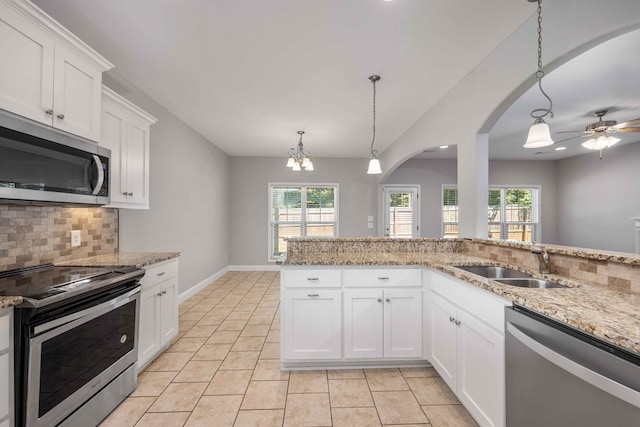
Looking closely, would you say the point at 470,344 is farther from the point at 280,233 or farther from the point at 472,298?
the point at 280,233

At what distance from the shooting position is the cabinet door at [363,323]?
2.15 m

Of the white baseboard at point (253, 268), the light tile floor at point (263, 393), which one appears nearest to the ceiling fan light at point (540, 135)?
the light tile floor at point (263, 393)

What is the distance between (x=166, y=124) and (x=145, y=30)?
169cm

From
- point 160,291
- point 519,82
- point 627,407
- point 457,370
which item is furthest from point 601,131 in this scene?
point 160,291

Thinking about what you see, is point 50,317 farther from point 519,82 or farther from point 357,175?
point 357,175

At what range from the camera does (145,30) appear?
6.51 feet

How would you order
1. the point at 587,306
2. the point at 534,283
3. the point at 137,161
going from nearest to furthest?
the point at 587,306, the point at 534,283, the point at 137,161

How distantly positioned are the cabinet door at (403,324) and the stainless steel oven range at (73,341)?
6.24 feet

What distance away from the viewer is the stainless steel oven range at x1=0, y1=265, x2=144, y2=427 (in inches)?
48.2

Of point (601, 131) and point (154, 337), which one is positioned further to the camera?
point (601, 131)

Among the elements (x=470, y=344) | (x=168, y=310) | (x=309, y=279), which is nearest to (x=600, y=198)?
(x=470, y=344)

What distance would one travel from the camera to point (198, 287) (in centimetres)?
442

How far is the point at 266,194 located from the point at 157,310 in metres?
4.12

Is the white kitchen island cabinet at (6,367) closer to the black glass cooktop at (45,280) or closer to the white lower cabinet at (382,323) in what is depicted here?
the black glass cooktop at (45,280)
